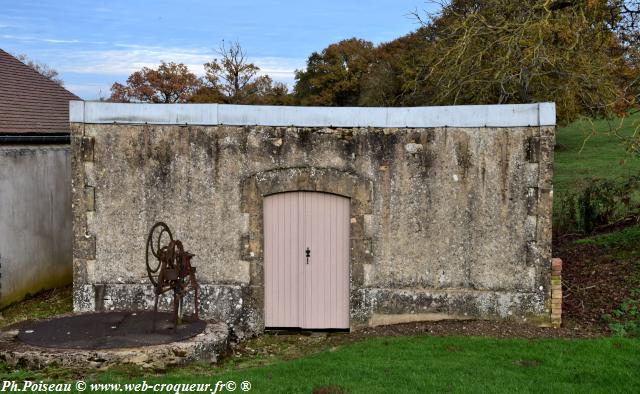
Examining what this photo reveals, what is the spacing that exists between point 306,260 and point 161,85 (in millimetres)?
39825

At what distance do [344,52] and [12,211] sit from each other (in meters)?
33.6

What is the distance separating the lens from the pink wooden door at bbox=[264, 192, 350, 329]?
9867mm

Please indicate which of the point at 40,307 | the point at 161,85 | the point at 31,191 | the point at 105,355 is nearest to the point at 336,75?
the point at 161,85

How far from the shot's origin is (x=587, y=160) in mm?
30969

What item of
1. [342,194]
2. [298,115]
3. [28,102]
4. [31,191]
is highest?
[28,102]

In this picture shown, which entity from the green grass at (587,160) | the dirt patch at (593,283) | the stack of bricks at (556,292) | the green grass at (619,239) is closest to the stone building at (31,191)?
the stack of bricks at (556,292)

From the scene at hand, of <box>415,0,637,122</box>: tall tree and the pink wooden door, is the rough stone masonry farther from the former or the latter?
<box>415,0,637,122</box>: tall tree

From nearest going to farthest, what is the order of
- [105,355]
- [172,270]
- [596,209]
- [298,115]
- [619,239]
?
[105,355], [172,270], [298,115], [619,239], [596,209]

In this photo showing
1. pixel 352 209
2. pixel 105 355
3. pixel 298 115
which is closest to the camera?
pixel 105 355

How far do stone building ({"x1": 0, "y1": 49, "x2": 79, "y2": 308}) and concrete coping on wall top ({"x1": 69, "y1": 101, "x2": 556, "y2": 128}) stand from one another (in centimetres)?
273

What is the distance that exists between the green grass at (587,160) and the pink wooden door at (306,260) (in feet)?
41.0

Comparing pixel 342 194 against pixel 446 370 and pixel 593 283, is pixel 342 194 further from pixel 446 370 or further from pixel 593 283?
pixel 593 283

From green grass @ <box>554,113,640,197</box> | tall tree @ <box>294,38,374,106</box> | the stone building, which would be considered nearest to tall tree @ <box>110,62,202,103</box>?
tall tree @ <box>294,38,374,106</box>

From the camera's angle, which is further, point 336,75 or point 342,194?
point 336,75
